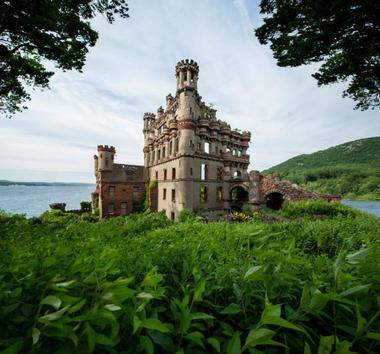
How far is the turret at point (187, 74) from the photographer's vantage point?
24.1m

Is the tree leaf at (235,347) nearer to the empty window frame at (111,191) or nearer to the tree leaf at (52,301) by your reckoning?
the tree leaf at (52,301)

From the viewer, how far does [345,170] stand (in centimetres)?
10800

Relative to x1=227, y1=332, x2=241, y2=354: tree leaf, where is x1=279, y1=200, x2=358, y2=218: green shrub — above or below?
below

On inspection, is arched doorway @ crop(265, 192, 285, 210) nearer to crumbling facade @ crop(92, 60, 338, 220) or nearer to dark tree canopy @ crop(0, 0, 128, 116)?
crumbling facade @ crop(92, 60, 338, 220)

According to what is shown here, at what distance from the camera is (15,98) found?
608 inches

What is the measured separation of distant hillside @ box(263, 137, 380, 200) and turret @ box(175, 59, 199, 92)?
87812 millimetres

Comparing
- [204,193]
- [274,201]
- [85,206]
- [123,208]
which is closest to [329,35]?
[204,193]

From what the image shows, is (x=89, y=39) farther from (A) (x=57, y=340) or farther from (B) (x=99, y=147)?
(B) (x=99, y=147)

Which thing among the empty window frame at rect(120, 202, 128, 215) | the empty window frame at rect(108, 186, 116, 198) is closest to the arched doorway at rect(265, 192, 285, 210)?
the empty window frame at rect(120, 202, 128, 215)

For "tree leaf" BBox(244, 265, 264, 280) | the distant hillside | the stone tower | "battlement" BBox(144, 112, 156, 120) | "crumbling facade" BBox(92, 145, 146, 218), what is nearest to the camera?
"tree leaf" BBox(244, 265, 264, 280)

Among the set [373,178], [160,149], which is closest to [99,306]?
[160,149]

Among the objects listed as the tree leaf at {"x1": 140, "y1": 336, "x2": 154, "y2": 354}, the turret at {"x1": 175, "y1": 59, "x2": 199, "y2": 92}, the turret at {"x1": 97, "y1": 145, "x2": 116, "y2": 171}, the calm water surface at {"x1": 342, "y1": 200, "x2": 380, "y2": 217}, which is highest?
the turret at {"x1": 175, "y1": 59, "x2": 199, "y2": 92}

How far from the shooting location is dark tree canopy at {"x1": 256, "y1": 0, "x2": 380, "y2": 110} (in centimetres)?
773

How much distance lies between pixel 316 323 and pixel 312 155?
18283cm
